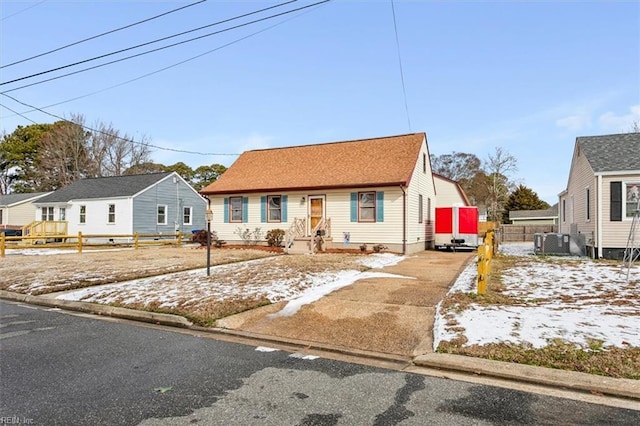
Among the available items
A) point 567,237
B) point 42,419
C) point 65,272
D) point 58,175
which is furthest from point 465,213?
point 58,175

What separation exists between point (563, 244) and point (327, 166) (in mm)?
11004

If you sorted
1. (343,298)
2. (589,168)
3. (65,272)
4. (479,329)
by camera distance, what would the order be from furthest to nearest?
1. (589,168)
2. (65,272)
3. (343,298)
4. (479,329)

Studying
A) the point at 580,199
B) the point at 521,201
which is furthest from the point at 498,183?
the point at 580,199

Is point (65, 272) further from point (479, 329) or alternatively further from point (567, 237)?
point (567, 237)

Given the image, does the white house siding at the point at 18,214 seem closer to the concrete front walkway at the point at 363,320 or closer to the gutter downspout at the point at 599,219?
the concrete front walkway at the point at 363,320

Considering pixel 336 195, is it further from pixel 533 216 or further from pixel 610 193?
pixel 533 216

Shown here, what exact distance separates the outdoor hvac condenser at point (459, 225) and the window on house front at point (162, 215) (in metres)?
19.6

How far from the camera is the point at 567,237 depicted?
16.4 m

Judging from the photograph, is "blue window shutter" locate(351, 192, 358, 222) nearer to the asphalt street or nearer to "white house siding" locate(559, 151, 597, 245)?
"white house siding" locate(559, 151, 597, 245)

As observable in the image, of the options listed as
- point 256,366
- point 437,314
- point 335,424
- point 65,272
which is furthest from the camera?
point 65,272

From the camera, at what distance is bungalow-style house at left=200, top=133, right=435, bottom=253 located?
17.4m

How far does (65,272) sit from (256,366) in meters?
9.83

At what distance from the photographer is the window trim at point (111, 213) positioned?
27219 mm

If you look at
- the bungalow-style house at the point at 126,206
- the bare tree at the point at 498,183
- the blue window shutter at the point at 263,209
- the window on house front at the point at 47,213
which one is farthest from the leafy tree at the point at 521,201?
the window on house front at the point at 47,213
